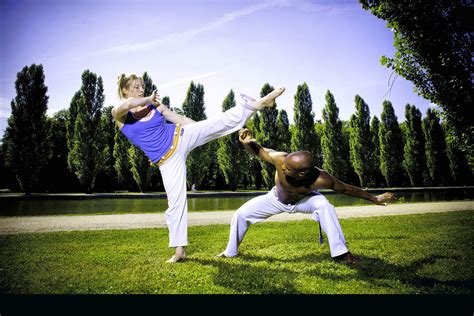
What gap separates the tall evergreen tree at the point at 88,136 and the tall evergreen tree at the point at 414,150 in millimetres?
32559

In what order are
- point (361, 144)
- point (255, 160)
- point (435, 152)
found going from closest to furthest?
point (435, 152)
point (361, 144)
point (255, 160)

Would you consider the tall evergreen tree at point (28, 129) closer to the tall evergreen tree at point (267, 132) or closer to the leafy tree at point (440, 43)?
the tall evergreen tree at point (267, 132)

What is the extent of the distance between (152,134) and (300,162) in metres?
2.01

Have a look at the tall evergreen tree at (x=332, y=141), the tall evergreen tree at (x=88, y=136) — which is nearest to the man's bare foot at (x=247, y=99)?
the tall evergreen tree at (x=88, y=136)

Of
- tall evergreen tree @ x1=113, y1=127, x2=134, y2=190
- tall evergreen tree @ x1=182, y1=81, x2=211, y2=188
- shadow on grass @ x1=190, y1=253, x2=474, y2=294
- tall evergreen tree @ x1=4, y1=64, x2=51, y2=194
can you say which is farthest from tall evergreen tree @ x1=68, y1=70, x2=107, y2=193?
shadow on grass @ x1=190, y1=253, x2=474, y2=294

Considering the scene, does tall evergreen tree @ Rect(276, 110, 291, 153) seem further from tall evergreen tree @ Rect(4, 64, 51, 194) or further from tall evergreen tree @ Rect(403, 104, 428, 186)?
tall evergreen tree @ Rect(4, 64, 51, 194)

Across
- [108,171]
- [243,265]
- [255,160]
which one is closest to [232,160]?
[255,160]

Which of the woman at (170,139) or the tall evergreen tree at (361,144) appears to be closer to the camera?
the woman at (170,139)

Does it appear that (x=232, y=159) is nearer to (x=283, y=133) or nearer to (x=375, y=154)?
(x=283, y=133)

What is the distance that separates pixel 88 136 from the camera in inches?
1075

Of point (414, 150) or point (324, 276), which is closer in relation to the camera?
point (324, 276)

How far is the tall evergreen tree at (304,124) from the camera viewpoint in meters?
31.6

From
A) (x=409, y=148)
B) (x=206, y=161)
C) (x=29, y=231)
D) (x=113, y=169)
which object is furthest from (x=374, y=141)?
(x=29, y=231)
